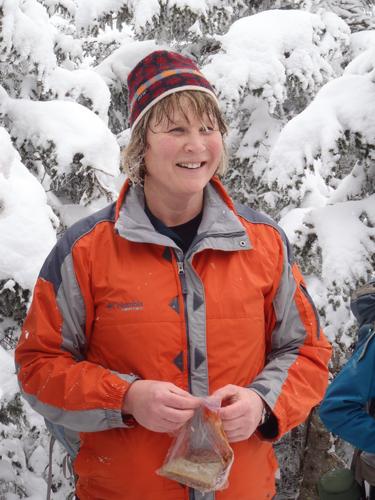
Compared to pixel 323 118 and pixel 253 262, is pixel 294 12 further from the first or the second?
pixel 253 262

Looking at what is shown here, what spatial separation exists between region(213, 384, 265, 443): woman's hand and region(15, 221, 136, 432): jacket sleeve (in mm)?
351

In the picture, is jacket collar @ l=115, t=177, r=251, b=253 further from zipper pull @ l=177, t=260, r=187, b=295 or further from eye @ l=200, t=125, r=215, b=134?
eye @ l=200, t=125, r=215, b=134

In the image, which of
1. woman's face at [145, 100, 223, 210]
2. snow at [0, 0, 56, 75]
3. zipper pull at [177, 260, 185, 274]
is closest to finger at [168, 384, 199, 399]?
zipper pull at [177, 260, 185, 274]

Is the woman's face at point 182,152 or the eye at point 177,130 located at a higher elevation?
the eye at point 177,130

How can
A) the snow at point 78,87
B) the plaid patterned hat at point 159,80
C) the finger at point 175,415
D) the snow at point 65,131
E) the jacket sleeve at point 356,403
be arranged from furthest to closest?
the snow at point 78,87, the snow at point 65,131, the jacket sleeve at point 356,403, the plaid patterned hat at point 159,80, the finger at point 175,415

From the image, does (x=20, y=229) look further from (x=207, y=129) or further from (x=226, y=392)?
(x=226, y=392)

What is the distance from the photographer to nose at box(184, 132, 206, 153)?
2.17 m

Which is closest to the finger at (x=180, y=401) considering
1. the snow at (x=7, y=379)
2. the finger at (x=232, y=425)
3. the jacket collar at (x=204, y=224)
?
the finger at (x=232, y=425)

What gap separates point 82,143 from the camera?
457 centimetres

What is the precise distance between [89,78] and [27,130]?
1650mm

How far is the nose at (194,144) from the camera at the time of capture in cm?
217

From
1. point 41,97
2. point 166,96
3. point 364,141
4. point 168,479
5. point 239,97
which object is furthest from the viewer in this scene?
point 239,97

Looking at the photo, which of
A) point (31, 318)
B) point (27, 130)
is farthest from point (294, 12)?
point (31, 318)

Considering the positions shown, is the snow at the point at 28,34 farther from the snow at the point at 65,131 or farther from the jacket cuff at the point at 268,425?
the jacket cuff at the point at 268,425
